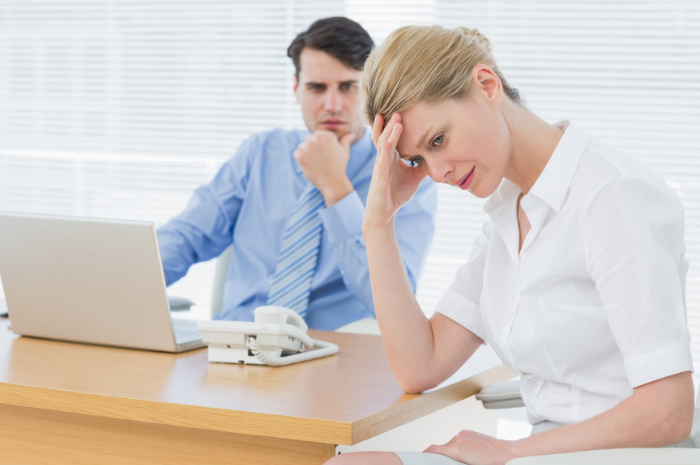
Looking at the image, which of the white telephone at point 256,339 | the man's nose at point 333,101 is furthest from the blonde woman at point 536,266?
the man's nose at point 333,101

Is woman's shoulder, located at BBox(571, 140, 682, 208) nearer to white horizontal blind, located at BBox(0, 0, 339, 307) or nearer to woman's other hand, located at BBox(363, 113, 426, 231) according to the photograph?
woman's other hand, located at BBox(363, 113, 426, 231)

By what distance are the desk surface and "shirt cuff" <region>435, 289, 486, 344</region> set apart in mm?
97

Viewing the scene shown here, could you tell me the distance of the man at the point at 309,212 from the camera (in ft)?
6.63

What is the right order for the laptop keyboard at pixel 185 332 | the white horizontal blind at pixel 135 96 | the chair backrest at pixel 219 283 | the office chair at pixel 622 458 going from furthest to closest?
the white horizontal blind at pixel 135 96
the chair backrest at pixel 219 283
the laptop keyboard at pixel 185 332
the office chair at pixel 622 458

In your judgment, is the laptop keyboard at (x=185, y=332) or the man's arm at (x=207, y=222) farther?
the man's arm at (x=207, y=222)

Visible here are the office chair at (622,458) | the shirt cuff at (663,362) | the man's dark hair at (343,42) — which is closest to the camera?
the office chair at (622,458)

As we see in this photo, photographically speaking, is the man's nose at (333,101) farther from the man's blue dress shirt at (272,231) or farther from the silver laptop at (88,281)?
the silver laptop at (88,281)

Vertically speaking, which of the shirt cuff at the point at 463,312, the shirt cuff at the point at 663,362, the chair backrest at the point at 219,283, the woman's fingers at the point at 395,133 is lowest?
the chair backrest at the point at 219,283

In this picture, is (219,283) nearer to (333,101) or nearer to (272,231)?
(272,231)

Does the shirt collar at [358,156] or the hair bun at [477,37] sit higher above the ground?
the hair bun at [477,37]

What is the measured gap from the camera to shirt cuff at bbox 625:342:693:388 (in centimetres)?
100

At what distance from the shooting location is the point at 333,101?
7.40 feet

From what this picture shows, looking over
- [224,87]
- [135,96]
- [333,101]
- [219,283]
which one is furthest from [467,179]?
[135,96]

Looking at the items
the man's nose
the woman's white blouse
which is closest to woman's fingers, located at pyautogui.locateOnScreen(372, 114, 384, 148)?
the woman's white blouse
